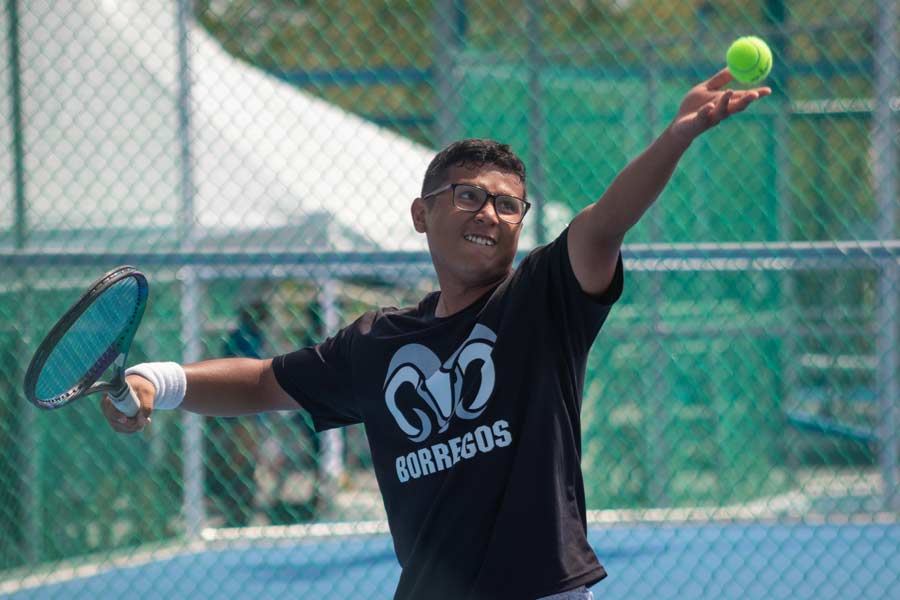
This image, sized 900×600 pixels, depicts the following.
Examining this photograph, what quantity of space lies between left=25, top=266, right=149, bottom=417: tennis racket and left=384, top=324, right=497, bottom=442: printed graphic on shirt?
1.98 ft

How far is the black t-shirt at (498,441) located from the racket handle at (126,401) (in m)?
0.57

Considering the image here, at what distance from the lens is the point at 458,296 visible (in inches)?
105

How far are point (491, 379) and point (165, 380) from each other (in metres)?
0.83

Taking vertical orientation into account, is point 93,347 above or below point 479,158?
below

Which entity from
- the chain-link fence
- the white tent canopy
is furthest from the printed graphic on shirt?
the white tent canopy

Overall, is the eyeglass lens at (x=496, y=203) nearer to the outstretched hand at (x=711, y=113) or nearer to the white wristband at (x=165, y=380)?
the outstretched hand at (x=711, y=113)

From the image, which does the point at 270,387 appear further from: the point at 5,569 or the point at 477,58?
the point at 477,58

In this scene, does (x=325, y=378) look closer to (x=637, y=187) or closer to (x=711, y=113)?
(x=637, y=187)

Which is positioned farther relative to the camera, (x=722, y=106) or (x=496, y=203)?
(x=496, y=203)

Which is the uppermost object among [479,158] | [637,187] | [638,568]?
[479,158]

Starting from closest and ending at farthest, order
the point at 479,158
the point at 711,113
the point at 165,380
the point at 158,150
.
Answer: the point at 711,113 → the point at 479,158 → the point at 165,380 → the point at 158,150

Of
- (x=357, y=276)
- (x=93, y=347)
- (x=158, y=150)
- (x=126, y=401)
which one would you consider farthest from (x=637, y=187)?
(x=158, y=150)

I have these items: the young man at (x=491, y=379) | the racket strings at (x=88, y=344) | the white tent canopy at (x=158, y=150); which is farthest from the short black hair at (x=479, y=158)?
the white tent canopy at (x=158, y=150)

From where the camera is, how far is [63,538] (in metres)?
Result: 5.59
